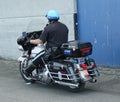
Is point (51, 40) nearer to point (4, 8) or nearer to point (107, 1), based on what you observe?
point (107, 1)

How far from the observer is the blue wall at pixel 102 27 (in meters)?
10.5

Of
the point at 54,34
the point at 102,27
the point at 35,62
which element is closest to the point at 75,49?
the point at 54,34

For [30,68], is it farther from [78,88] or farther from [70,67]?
[78,88]

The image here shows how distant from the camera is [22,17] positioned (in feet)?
42.3

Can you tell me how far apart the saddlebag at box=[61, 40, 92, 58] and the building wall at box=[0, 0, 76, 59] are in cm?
319

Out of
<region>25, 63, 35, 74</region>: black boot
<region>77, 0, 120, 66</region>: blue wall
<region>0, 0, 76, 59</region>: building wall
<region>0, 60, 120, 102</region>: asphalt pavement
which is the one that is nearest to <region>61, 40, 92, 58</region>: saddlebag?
<region>0, 60, 120, 102</region>: asphalt pavement

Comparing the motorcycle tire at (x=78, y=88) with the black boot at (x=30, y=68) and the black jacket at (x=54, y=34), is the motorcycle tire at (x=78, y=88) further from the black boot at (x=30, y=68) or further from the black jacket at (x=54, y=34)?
the black boot at (x=30, y=68)

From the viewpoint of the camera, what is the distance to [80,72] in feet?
26.8

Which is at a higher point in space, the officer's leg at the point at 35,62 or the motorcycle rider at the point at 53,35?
the motorcycle rider at the point at 53,35

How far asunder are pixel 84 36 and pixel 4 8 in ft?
11.8

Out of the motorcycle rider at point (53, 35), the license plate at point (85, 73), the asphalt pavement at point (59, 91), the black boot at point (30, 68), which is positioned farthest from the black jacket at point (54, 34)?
the asphalt pavement at point (59, 91)

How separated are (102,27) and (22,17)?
327 cm

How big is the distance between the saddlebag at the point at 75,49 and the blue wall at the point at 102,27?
7.70 feet

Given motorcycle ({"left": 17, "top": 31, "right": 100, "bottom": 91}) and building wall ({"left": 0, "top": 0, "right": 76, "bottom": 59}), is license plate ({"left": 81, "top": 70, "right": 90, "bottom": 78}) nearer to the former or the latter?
motorcycle ({"left": 17, "top": 31, "right": 100, "bottom": 91})
